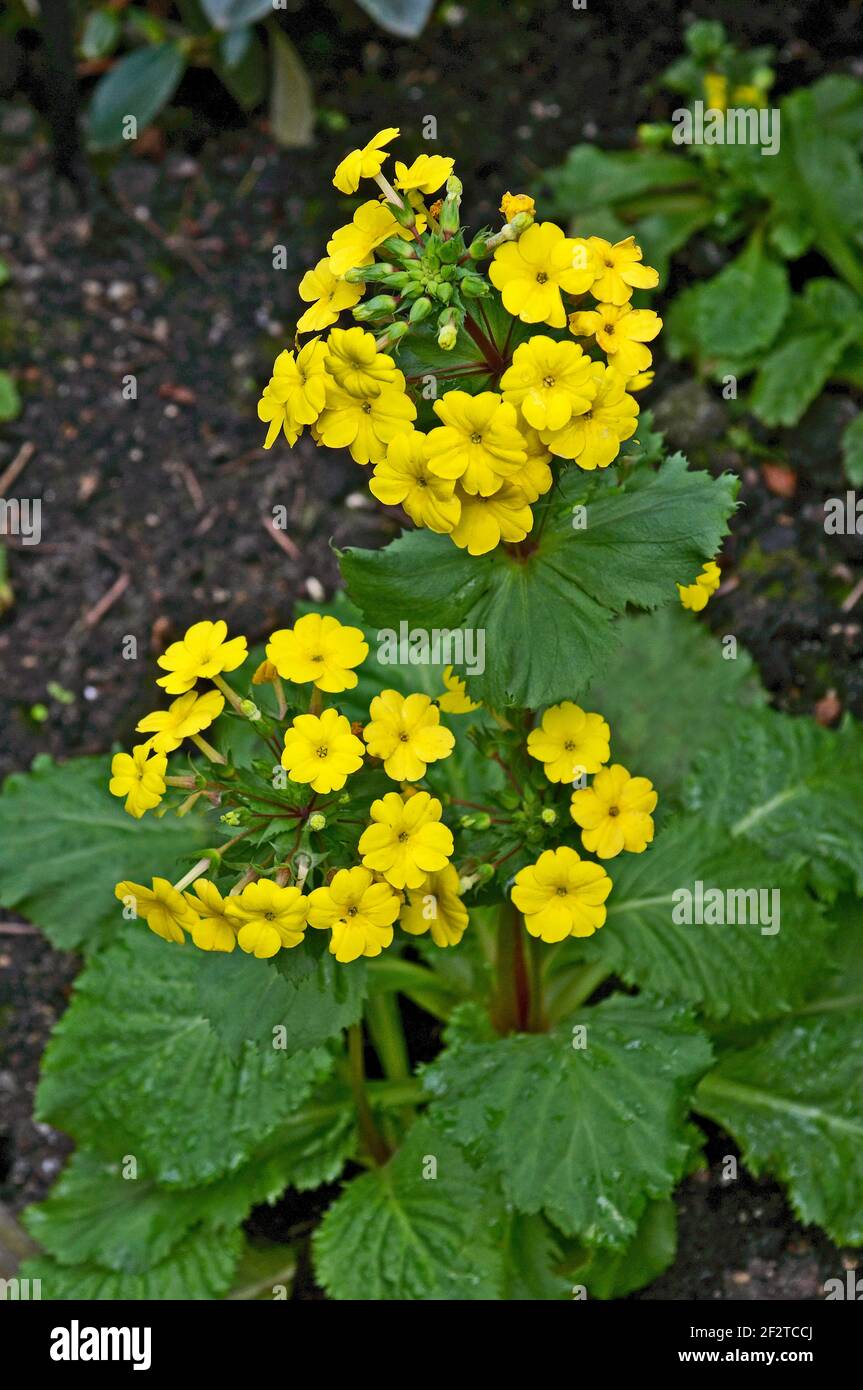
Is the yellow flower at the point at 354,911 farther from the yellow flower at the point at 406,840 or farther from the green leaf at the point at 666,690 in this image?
the green leaf at the point at 666,690

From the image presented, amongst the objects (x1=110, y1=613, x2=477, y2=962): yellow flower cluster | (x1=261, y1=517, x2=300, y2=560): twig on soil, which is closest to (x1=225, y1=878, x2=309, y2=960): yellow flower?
(x1=110, y1=613, x2=477, y2=962): yellow flower cluster

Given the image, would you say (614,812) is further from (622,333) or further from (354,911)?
(622,333)

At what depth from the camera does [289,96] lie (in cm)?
523

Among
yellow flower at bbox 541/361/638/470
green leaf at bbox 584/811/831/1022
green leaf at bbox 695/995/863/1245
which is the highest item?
yellow flower at bbox 541/361/638/470

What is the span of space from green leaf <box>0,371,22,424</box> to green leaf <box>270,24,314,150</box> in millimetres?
1387

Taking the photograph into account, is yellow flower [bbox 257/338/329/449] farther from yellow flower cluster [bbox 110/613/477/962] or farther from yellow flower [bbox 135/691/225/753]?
yellow flower [bbox 135/691/225/753]

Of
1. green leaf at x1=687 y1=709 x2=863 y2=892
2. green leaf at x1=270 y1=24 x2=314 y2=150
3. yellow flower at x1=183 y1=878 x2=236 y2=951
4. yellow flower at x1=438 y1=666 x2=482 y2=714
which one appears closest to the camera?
yellow flower at x1=183 y1=878 x2=236 y2=951

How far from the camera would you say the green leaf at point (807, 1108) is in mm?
3379

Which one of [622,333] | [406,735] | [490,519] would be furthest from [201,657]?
[622,333]

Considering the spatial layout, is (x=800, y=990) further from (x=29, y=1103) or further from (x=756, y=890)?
(x=29, y=1103)

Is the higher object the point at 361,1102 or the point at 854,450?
the point at 854,450

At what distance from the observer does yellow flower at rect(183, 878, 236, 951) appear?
231cm

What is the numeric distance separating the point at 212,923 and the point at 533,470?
916 millimetres

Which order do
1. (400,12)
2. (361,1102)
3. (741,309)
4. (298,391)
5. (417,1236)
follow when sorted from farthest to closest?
(741,309) → (400,12) → (361,1102) → (417,1236) → (298,391)
